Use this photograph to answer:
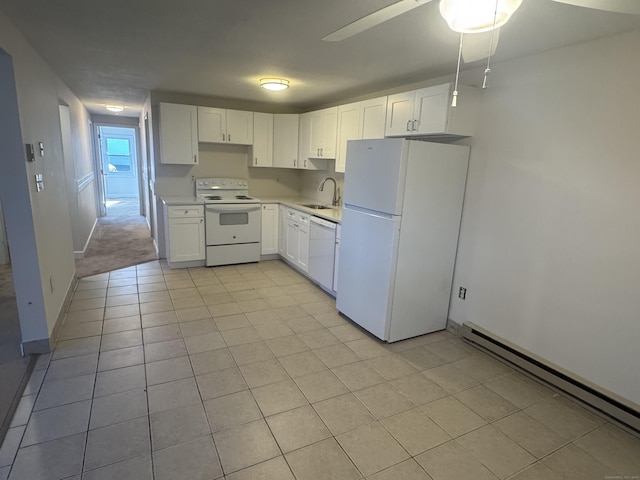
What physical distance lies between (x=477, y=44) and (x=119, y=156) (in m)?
12.8

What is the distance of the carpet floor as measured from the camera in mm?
4680

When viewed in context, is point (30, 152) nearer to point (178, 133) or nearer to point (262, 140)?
point (178, 133)

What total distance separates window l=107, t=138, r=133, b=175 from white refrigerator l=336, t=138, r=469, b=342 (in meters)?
11.2

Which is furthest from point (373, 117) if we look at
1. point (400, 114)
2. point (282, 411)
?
point (282, 411)

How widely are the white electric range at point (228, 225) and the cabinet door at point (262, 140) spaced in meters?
0.60

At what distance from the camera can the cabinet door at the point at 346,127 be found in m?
3.88

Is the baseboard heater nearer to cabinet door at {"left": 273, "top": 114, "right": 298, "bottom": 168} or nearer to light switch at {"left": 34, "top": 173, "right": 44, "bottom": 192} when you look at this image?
cabinet door at {"left": 273, "top": 114, "right": 298, "bottom": 168}

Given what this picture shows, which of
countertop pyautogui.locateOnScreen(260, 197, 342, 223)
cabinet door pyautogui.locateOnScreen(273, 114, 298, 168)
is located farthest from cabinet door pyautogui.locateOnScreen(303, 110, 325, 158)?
countertop pyautogui.locateOnScreen(260, 197, 342, 223)

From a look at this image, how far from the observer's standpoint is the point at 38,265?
8.15 feet

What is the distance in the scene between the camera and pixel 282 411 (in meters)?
2.10

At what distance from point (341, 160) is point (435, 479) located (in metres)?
3.27

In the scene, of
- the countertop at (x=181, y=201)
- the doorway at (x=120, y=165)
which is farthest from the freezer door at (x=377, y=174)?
the doorway at (x=120, y=165)

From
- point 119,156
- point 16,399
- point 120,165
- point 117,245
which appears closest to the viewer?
point 16,399

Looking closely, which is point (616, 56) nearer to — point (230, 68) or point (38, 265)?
point (230, 68)
